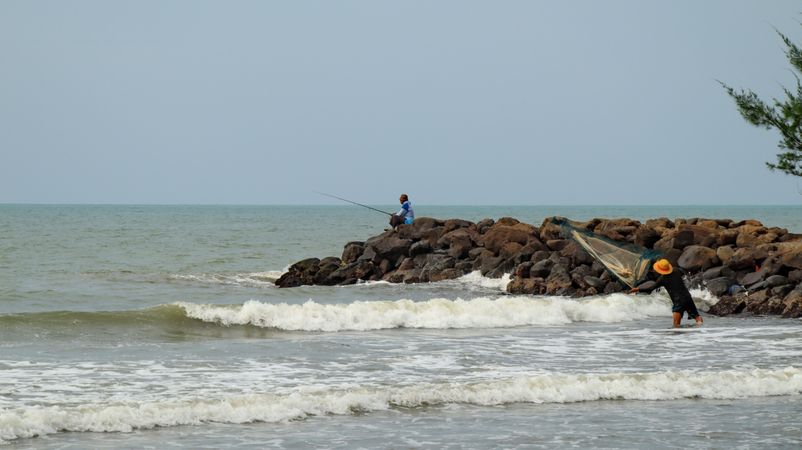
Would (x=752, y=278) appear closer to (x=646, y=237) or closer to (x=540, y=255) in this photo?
(x=646, y=237)

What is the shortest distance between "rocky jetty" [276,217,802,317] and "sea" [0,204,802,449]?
3.88 ft

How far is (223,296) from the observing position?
25734mm

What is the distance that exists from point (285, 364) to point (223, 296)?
11.8 m

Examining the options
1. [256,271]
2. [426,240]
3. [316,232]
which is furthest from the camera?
[316,232]

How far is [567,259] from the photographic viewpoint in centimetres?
2544

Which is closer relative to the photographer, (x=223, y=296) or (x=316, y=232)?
(x=223, y=296)

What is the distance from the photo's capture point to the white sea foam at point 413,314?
19.5 metres

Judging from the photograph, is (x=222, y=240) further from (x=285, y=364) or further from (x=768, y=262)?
(x=285, y=364)

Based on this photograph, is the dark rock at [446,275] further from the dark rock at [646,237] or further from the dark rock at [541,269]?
the dark rock at [646,237]

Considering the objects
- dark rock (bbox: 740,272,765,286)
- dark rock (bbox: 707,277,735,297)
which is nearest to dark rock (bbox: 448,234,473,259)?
dark rock (bbox: 707,277,735,297)

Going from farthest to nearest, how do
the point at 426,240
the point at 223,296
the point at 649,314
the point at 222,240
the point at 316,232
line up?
the point at 316,232, the point at 222,240, the point at 426,240, the point at 223,296, the point at 649,314

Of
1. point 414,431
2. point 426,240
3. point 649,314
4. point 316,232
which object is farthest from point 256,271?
point 316,232

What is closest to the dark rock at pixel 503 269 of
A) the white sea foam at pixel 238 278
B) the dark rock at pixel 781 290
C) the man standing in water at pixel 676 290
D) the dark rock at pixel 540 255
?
the dark rock at pixel 540 255

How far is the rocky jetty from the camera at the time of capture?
21.7 meters
